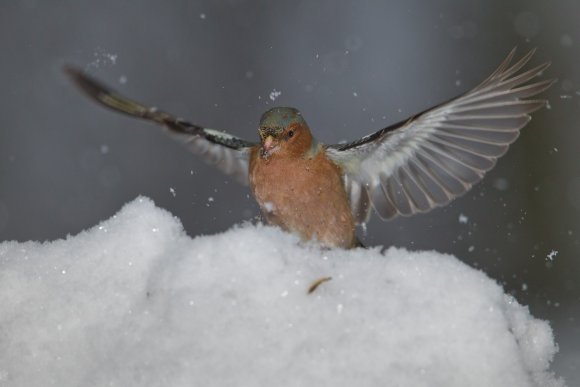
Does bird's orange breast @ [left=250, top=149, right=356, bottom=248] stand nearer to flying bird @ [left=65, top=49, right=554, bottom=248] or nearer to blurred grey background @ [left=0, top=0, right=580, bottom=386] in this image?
flying bird @ [left=65, top=49, right=554, bottom=248]

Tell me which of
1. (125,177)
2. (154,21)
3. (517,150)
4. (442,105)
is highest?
(154,21)

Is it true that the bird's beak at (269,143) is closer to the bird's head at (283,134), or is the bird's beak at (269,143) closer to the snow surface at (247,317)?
the bird's head at (283,134)

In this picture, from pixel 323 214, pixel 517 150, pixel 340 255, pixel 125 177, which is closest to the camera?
pixel 340 255

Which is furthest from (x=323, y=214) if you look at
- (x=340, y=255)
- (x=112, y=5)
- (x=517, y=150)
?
(x=112, y=5)

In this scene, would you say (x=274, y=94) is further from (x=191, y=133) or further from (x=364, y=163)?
(x=191, y=133)

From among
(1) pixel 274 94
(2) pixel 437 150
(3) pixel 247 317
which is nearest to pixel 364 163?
(2) pixel 437 150

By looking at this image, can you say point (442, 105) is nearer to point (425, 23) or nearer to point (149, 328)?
point (149, 328)
